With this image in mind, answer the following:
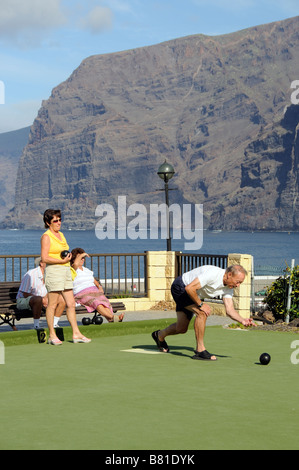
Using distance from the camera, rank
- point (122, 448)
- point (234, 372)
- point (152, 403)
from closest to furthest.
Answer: point (122, 448), point (152, 403), point (234, 372)

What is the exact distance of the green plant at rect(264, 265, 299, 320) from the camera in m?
14.8

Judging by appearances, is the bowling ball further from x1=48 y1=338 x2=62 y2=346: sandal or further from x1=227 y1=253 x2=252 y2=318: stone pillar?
x1=227 y1=253 x2=252 y2=318: stone pillar

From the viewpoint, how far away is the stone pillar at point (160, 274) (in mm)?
18062

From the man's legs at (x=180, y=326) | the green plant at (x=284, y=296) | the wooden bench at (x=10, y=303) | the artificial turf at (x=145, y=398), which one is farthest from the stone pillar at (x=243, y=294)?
the man's legs at (x=180, y=326)

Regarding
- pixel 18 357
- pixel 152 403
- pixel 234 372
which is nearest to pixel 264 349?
pixel 234 372

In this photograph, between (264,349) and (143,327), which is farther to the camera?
(143,327)

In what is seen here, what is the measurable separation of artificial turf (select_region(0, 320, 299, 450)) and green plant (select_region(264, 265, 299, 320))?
3.68 meters

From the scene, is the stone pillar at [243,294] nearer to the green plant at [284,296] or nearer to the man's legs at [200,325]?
the green plant at [284,296]

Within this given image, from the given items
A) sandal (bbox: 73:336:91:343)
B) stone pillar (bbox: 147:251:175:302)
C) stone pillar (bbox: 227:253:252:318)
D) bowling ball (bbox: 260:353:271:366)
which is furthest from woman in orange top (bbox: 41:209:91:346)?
stone pillar (bbox: 147:251:175:302)

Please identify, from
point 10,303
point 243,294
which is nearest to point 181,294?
point 10,303

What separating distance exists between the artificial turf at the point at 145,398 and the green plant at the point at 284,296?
12.1 ft

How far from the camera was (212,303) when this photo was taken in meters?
17.5
